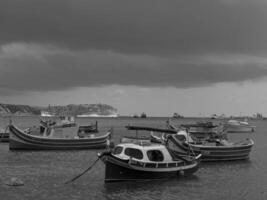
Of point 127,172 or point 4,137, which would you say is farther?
point 4,137

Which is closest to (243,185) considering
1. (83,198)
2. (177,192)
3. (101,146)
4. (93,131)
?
(177,192)

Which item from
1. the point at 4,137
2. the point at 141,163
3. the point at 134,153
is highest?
the point at 134,153

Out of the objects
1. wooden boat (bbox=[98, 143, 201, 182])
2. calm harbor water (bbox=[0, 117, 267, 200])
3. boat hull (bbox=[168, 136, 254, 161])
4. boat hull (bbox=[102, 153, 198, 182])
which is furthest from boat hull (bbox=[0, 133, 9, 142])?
boat hull (bbox=[102, 153, 198, 182])

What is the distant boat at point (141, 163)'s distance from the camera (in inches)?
1236

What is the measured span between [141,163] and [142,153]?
96 cm

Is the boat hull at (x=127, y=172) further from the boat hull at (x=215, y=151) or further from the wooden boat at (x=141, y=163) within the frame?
the boat hull at (x=215, y=151)

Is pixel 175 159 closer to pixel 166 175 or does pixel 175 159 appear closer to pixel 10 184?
pixel 166 175

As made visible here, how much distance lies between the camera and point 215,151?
4591 centimetres

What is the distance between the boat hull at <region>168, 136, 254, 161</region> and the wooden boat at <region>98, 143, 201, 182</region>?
7038mm

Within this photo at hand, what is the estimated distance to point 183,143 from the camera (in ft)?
140

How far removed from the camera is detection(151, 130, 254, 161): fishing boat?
A: 140 feet

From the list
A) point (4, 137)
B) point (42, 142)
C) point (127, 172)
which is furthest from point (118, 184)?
point (4, 137)

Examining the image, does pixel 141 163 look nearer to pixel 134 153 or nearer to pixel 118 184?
pixel 134 153

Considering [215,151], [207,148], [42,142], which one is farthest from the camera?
[42,142]
